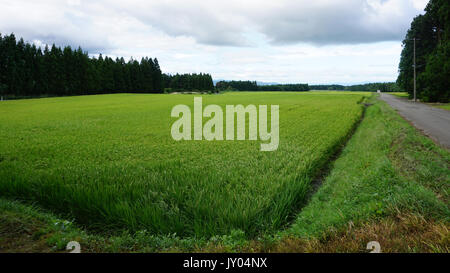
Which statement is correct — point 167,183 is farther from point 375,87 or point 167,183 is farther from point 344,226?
point 375,87

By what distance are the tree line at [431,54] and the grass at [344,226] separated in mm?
29648

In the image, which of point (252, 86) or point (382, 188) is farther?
point (252, 86)

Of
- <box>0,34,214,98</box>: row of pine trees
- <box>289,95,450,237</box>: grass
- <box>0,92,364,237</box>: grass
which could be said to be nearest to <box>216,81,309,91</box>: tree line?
<box>0,34,214,98</box>: row of pine trees

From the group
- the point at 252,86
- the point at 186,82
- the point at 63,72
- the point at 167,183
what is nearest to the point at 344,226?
the point at 167,183

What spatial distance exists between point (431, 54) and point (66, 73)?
67595 mm

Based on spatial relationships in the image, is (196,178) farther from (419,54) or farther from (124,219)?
(419,54)

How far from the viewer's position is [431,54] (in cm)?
3269

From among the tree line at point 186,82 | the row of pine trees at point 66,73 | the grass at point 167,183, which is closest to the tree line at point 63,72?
the row of pine trees at point 66,73

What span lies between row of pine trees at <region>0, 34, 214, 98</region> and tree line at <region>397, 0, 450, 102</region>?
64347 mm

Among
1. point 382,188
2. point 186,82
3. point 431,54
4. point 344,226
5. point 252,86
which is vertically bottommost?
point 344,226

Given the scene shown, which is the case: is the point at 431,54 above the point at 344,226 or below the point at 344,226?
above
